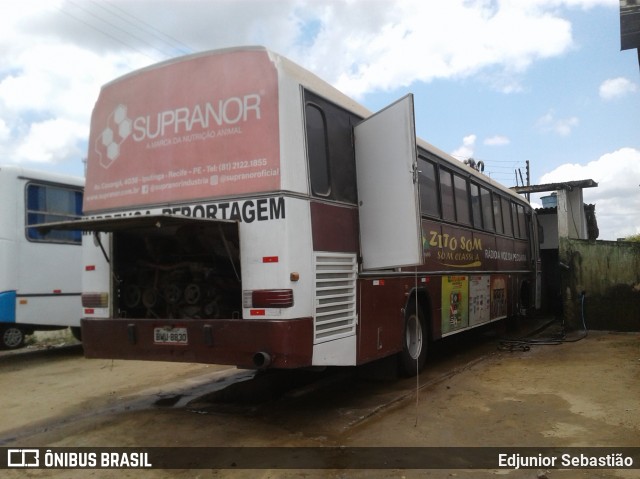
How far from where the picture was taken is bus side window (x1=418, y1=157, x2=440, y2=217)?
7559 millimetres

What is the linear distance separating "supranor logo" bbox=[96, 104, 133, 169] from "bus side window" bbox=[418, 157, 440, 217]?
3.78 metres

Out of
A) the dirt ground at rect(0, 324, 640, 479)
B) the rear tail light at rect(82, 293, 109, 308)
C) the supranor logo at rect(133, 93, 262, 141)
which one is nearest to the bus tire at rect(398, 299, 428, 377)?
the dirt ground at rect(0, 324, 640, 479)

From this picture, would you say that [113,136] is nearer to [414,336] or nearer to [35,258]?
[414,336]

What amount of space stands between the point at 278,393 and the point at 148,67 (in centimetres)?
402

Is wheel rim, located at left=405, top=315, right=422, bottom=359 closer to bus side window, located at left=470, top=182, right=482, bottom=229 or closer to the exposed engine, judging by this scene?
the exposed engine

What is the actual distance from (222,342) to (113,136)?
262cm

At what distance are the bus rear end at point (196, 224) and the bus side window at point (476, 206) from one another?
18.1ft

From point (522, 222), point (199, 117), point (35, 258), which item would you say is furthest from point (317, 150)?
point (522, 222)

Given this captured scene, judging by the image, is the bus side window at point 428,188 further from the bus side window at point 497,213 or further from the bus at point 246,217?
the bus side window at point 497,213

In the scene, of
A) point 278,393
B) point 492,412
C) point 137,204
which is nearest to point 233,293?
point 137,204

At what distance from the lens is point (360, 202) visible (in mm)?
5883

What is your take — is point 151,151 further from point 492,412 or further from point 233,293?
point 492,412

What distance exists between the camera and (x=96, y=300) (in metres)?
5.89

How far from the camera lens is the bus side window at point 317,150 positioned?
17.1 feet
